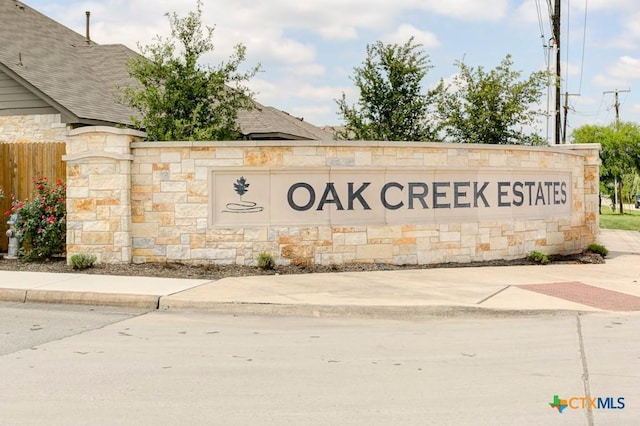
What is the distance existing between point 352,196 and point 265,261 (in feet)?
6.57

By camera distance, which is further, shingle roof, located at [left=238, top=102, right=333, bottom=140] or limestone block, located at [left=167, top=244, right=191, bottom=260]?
shingle roof, located at [left=238, top=102, right=333, bottom=140]

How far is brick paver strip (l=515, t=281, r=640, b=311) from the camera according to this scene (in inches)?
338

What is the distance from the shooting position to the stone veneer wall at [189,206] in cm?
1109

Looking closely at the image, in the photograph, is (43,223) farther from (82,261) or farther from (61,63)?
(61,63)

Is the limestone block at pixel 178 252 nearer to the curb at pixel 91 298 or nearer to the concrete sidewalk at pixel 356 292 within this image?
the concrete sidewalk at pixel 356 292

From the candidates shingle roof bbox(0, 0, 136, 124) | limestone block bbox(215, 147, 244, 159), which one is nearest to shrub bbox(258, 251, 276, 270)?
limestone block bbox(215, 147, 244, 159)

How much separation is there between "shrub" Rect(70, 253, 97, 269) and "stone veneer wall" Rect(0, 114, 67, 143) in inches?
197

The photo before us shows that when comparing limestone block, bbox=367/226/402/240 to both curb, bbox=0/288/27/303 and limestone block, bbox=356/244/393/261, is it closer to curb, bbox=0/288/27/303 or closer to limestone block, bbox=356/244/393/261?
limestone block, bbox=356/244/393/261

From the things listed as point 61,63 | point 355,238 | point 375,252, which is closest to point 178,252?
point 355,238

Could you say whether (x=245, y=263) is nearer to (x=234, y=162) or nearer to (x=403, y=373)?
(x=234, y=162)

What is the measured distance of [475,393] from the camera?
198 inches

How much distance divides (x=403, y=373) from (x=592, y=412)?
5.15 feet

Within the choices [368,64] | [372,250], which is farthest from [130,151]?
[368,64]

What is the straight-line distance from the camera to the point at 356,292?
9.09 m
